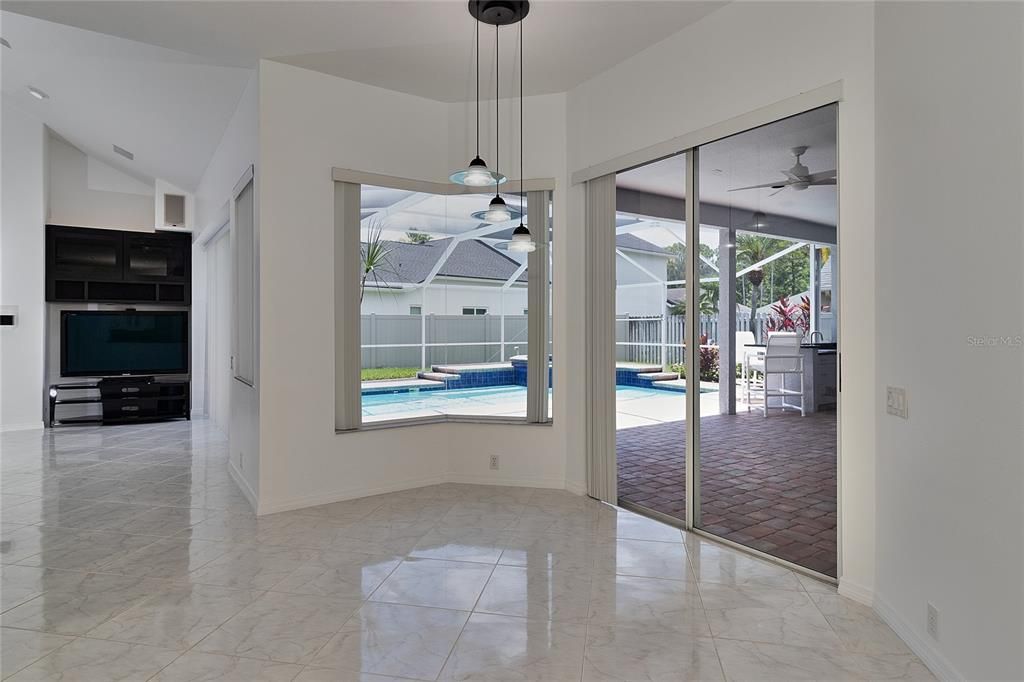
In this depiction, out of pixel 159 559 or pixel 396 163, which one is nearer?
pixel 159 559

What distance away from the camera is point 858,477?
109 inches

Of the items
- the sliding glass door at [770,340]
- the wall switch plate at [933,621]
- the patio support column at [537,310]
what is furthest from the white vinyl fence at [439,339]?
the wall switch plate at [933,621]

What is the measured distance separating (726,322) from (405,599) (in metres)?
2.33

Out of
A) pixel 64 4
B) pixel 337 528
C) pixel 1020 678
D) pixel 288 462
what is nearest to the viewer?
pixel 1020 678

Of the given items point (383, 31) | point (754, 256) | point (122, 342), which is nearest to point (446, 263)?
point (383, 31)

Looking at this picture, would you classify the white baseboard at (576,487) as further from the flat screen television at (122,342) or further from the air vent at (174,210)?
the air vent at (174,210)

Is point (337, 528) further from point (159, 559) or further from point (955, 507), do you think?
point (955, 507)

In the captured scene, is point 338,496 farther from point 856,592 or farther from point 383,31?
point 856,592

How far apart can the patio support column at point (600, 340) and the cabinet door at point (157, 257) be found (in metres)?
6.51

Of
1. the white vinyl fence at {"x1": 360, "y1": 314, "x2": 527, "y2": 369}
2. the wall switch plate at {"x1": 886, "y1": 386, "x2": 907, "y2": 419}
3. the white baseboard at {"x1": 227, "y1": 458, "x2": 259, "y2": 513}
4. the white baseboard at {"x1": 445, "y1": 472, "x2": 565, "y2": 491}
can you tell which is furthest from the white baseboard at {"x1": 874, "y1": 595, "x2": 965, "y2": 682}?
the white baseboard at {"x1": 227, "y1": 458, "x2": 259, "y2": 513}

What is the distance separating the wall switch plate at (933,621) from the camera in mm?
2184

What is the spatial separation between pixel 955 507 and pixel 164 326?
8.86 m

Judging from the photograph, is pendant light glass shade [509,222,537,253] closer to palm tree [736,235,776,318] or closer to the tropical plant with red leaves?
palm tree [736,235,776,318]

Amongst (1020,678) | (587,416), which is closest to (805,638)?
(1020,678)
